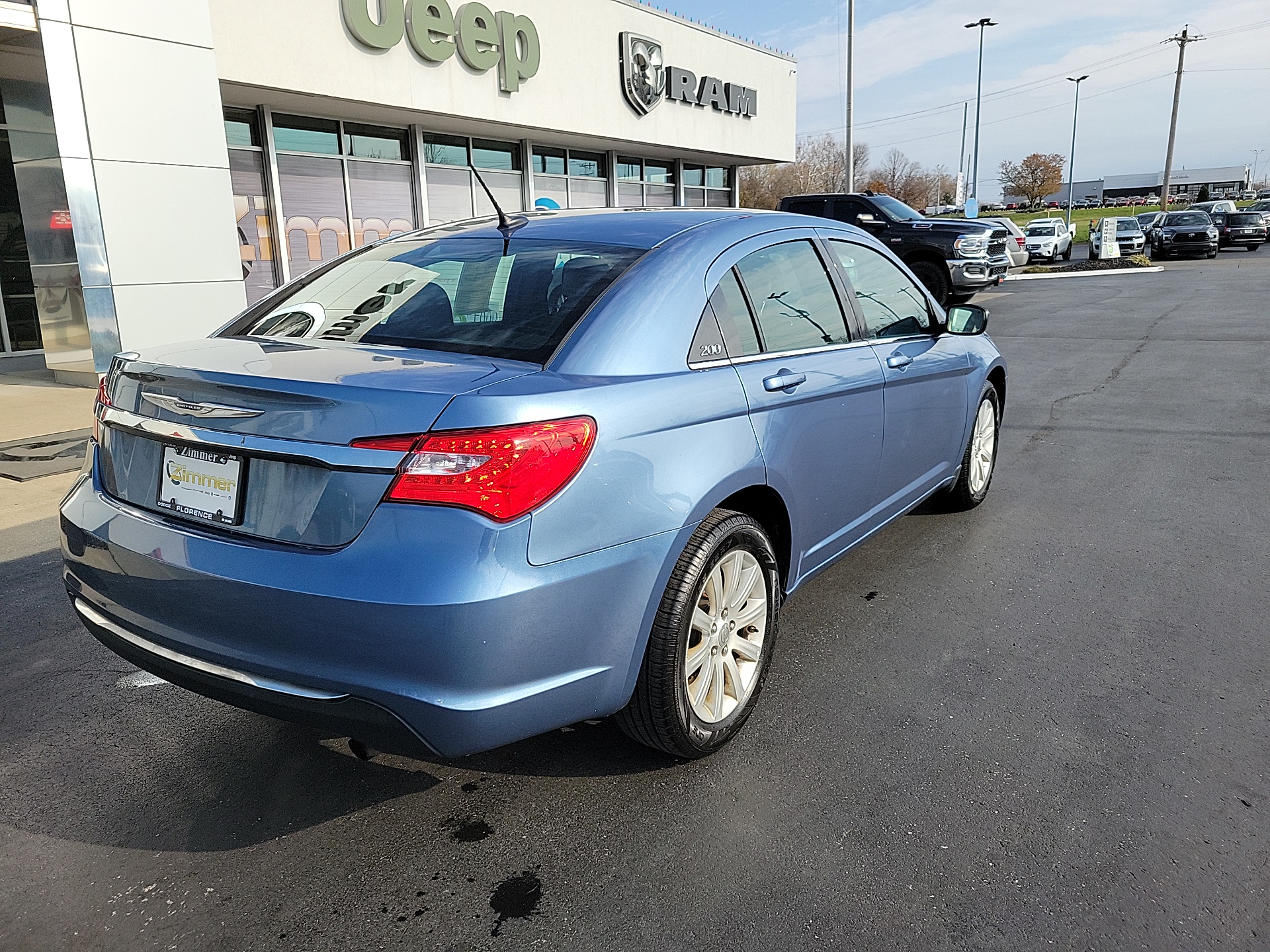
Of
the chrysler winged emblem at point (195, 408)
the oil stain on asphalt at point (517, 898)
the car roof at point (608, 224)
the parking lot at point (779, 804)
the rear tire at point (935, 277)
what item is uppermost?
the car roof at point (608, 224)

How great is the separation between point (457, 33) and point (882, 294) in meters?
12.8

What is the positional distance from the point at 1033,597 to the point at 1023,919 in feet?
7.26

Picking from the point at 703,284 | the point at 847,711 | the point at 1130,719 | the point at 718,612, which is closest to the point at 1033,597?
the point at 1130,719

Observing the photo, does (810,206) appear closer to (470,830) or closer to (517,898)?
(470,830)

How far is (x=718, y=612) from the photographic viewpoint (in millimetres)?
2895

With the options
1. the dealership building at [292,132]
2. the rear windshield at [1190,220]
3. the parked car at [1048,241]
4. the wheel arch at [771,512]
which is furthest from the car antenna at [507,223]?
the rear windshield at [1190,220]

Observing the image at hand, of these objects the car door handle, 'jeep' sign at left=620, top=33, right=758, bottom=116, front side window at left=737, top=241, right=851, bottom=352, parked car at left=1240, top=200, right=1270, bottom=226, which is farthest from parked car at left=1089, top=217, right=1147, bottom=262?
the car door handle

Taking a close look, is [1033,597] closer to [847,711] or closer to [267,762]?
[847,711]

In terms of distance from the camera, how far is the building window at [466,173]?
1689cm

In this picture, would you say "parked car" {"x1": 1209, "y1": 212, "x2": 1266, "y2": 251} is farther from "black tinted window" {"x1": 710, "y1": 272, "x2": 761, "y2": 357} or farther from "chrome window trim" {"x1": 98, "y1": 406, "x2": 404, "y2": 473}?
"chrome window trim" {"x1": 98, "y1": 406, "x2": 404, "y2": 473}

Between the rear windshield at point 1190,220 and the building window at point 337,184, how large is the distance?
88.6ft

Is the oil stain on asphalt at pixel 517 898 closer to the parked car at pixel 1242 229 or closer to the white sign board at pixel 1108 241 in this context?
the white sign board at pixel 1108 241

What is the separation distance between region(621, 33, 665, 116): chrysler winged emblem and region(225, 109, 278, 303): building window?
25.0ft

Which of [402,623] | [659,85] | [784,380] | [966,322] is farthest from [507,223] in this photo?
[659,85]
